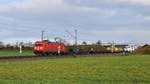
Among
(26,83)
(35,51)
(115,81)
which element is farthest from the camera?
(35,51)

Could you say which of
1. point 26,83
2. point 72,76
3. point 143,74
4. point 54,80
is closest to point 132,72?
point 143,74

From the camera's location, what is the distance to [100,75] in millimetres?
26422

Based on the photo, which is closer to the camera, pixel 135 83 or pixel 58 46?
pixel 135 83

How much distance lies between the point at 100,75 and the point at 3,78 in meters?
5.59

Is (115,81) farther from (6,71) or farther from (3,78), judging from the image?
(6,71)

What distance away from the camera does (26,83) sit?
21828 millimetres

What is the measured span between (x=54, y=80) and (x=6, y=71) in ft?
19.9

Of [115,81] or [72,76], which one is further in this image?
[72,76]

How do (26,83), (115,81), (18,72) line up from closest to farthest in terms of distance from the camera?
1. (26,83)
2. (115,81)
3. (18,72)

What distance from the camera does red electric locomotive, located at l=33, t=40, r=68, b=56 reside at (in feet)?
224

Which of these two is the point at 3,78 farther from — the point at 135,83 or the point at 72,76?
the point at 135,83

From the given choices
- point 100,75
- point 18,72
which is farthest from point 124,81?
point 18,72

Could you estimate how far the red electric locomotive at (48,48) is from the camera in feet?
224

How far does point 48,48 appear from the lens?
68.6m
